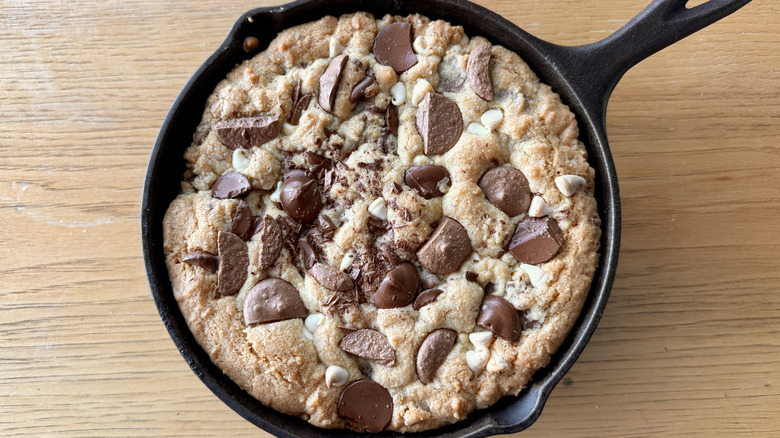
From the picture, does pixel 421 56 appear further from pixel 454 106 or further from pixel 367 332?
pixel 367 332

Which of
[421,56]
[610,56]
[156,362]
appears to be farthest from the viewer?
[156,362]

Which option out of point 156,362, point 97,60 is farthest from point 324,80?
point 156,362

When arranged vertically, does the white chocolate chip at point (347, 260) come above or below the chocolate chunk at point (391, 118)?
below

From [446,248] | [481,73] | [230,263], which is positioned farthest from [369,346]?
[481,73]

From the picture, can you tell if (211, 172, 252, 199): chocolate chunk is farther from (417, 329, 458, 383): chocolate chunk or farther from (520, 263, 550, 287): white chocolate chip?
(520, 263, 550, 287): white chocolate chip

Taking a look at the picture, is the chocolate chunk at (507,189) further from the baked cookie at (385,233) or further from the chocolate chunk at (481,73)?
the chocolate chunk at (481,73)

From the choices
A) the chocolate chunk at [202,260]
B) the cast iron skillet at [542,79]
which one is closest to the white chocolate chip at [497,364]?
the cast iron skillet at [542,79]
